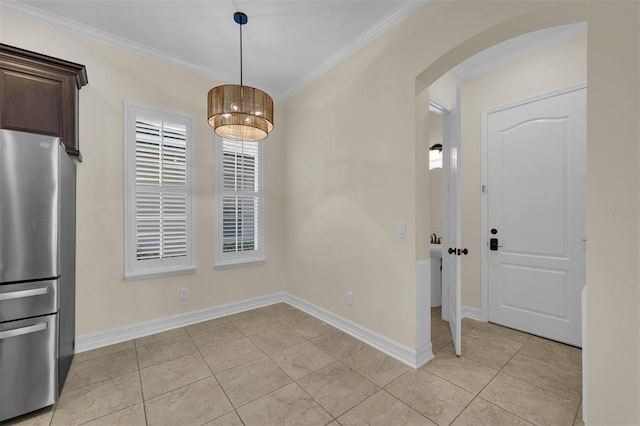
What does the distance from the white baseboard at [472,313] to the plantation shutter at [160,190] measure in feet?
11.3

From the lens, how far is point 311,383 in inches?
80.2

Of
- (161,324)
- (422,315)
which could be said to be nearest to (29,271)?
(161,324)

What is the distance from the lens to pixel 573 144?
2564 mm

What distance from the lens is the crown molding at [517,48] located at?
2.54 meters

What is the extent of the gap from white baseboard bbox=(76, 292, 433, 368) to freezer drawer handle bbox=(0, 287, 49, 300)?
111 centimetres

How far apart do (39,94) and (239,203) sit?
6.70 ft

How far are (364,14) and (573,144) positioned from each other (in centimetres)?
231

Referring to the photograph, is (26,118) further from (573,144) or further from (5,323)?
(573,144)

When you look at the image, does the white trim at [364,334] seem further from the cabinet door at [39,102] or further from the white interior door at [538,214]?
the cabinet door at [39,102]

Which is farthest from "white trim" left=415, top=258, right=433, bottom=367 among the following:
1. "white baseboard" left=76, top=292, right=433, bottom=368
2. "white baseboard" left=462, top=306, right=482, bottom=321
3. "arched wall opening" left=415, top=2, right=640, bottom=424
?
"white baseboard" left=462, top=306, right=482, bottom=321

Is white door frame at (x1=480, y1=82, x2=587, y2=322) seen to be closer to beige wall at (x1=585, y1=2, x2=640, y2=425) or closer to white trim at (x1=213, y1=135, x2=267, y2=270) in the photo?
beige wall at (x1=585, y1=2, x2=640, y2=425)

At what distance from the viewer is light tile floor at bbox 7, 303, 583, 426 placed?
171 cm

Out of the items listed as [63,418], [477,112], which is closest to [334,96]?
[477,112]

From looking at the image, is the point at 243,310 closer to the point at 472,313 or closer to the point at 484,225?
the point at 472,313
